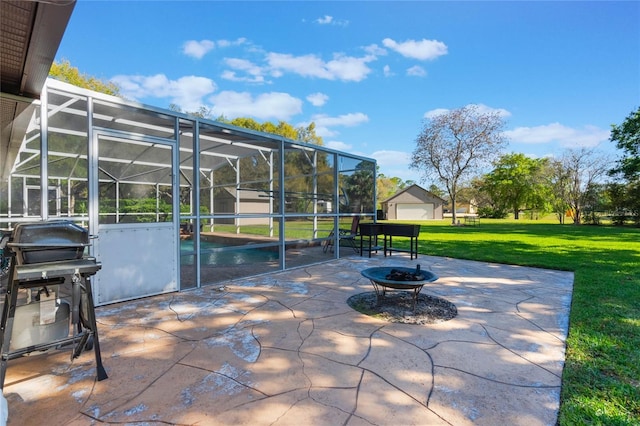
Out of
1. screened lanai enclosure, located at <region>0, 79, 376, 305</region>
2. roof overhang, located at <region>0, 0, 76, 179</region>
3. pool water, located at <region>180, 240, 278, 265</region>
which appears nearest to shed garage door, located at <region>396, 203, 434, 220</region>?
screened lanai enclosure, located at <region>0, 79, 376, 305</region>

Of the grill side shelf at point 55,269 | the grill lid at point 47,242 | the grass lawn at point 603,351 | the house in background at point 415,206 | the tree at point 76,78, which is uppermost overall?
the tree at point 76,78

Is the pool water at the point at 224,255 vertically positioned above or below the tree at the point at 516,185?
below

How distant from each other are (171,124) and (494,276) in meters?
6.32

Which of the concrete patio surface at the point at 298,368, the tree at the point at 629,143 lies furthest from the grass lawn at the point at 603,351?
the tree at the point at 629,143

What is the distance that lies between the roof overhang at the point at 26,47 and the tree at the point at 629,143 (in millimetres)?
28420

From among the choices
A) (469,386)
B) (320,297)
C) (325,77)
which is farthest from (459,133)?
(469,386)

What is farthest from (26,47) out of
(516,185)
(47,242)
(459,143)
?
(516,185)

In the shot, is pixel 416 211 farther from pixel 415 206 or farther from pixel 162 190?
pixel 162 190

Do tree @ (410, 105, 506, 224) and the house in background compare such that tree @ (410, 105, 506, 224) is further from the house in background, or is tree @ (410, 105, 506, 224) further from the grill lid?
the grill lid

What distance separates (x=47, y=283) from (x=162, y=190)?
2.75 meters

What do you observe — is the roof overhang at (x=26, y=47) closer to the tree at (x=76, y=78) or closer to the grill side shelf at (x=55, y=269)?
the grill side shelf at (x=55, y=269)

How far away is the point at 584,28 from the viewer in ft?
35.9

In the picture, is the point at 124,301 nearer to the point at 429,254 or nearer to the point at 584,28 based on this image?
the point at 429,254

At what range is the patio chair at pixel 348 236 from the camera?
7.68 m
